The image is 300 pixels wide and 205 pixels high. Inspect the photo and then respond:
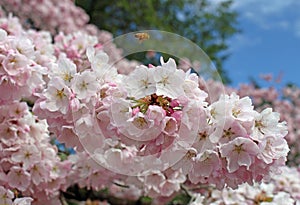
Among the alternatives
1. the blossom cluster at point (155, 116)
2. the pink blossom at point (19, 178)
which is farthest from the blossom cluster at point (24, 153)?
the blossom cluster at point (155, 116)

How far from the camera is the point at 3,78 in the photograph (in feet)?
5.86

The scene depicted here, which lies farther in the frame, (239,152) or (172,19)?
(172,19)

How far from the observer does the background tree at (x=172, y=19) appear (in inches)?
386

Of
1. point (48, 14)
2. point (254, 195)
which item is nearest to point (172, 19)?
point (48, 14)

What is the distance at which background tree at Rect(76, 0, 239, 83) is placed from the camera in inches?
386

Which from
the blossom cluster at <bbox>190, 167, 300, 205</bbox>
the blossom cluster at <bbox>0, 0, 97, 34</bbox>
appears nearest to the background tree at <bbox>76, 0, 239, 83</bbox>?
the blossom cluster at <bbox>0, 0, 97, 34</bbox>

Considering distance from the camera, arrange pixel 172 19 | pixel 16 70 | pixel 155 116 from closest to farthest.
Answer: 1. pixel 155 116
2. pixel 16 70
3. pixel 172 19

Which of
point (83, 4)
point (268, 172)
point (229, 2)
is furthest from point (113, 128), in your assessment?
point (229, 2)

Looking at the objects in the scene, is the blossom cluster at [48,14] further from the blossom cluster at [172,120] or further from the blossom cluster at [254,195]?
the blossom cluster at [172,120]

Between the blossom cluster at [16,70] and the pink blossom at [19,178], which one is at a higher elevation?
the blossom cluster at [16,70]

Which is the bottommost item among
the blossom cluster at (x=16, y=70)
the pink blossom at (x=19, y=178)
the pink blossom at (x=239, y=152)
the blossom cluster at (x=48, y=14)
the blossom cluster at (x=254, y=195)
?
the pink blossom at (x=19, y=178)

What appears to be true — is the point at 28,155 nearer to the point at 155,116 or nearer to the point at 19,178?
the point at 19,178

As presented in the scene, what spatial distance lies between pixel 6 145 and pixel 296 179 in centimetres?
161

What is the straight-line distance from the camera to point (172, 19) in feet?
34.9
